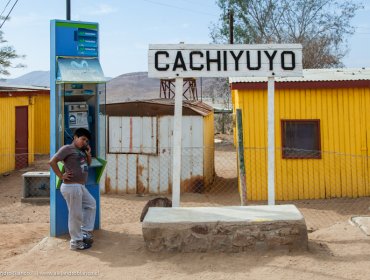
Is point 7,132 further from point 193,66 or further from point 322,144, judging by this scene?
point 193,66

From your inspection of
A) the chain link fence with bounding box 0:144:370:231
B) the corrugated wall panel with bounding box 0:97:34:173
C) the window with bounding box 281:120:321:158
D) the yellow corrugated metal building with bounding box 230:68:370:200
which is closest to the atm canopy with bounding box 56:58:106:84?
the chain link fence with bounding box 0:144:370:231

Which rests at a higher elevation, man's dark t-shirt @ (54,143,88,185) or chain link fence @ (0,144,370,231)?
man's dark t-shirt @ (54,143,88,185)

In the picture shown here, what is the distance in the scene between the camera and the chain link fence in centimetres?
968

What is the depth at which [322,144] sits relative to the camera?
1079 cm

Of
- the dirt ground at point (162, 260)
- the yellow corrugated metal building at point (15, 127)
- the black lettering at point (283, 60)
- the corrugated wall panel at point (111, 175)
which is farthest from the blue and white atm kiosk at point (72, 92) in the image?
the yellow corrugated metal building at point (15, 127)

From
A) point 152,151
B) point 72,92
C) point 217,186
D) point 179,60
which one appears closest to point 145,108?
point 152,151

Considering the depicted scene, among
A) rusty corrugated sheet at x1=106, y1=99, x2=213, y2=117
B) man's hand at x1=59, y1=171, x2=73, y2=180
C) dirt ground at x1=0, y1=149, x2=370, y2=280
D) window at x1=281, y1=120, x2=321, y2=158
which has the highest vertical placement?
rusty corrugated sheet at x1=106, y1=99, x2=213, y2=117

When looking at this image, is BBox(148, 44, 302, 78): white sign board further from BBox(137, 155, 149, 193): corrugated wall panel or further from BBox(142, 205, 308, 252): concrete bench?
BBox(137, 155, 149, 193): corrugated wall panel

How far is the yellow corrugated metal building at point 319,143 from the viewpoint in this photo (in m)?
10.7

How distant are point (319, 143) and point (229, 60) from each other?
5.15 metres

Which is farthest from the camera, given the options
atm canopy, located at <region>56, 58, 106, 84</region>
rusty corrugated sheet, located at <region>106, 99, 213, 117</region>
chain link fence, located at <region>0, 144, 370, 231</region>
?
rusty corrugated sheet, located at <region>106, 99, 213, 117</region>

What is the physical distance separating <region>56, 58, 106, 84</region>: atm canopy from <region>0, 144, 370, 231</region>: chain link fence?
128 inches

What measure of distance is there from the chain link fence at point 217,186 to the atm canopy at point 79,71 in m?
3.26

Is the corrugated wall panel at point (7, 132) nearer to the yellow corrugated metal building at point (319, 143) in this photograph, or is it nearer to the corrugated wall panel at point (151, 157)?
the corrugated wall panel at point (151, 157)
